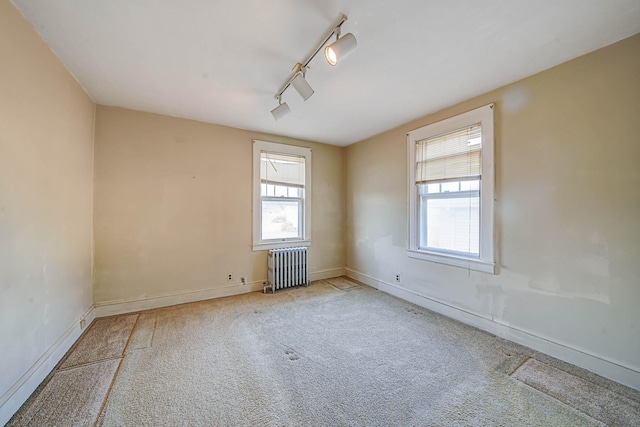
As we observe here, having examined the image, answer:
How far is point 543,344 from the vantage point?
2.21 m

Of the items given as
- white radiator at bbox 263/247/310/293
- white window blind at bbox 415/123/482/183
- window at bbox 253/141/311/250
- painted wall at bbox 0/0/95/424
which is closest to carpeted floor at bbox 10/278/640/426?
painted wall at bbox 0/0/95/424

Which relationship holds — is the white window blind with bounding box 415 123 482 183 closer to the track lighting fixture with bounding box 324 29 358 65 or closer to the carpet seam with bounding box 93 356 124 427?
the track lighting fixture with bounding box 324 29 358 65

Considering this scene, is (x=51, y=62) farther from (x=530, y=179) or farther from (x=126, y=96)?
(x=530, y=179)

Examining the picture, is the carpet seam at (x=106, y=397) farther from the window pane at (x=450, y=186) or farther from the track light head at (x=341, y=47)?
the window pane at (x=450, y=186)

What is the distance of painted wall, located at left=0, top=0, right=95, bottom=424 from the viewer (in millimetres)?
1520

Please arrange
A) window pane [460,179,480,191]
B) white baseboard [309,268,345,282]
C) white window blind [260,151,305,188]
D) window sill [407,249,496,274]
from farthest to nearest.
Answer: white baseboard [309,268,345,282] → white window blind [260,151,305,188] → window pane [460,179,480,191] → window sill [407,249,496,274]

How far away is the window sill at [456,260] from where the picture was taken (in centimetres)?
261

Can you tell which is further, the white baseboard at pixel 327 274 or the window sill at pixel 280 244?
the white baseboard at pixel 327 274

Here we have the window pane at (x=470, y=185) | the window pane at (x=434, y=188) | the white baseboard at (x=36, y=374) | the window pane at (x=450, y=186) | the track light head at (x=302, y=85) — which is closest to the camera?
the white baseboard at (x=36, y=374)

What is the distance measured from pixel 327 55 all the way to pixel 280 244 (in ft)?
9.94

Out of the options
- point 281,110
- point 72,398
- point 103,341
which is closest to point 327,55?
point 281,110

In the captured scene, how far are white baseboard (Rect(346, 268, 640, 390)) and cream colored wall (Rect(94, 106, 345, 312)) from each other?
2.57m

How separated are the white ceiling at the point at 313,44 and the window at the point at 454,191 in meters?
0.41

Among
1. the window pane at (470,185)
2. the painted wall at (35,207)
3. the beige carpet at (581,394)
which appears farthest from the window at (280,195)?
the beige carpet at (581,394)
